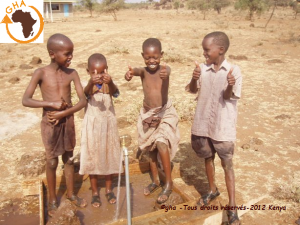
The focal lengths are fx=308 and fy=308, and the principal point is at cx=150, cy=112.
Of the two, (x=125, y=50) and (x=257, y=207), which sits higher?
(x=125, y=50)

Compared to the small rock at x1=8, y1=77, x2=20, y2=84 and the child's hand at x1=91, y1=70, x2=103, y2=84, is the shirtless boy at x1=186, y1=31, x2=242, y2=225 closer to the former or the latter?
the child's hand at x1=91, y1=70, x2=103, y2=84

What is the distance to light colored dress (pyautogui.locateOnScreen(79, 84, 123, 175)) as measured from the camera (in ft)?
9.17

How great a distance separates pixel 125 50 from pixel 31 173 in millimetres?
7188

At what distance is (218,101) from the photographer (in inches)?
103

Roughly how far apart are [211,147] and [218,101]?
0.47 meters

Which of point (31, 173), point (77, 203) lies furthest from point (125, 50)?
point (77, 203)

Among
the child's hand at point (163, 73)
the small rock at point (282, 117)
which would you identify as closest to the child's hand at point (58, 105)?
the child's hand at point (163, 73)

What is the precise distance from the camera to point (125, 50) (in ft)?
33.6

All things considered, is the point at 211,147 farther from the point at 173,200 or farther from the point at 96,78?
the point at 96,78

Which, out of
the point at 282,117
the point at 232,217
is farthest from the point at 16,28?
the point at 232,217

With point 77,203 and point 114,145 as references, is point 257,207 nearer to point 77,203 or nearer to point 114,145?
point 114,145

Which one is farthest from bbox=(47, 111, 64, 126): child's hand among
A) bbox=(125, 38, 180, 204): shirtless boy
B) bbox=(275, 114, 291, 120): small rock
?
bbox=(275, 114, 291, 120): small rock

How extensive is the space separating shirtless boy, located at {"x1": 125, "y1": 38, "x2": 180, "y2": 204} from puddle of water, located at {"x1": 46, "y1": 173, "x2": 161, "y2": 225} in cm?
12

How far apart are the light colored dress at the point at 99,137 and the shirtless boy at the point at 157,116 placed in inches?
13.4
